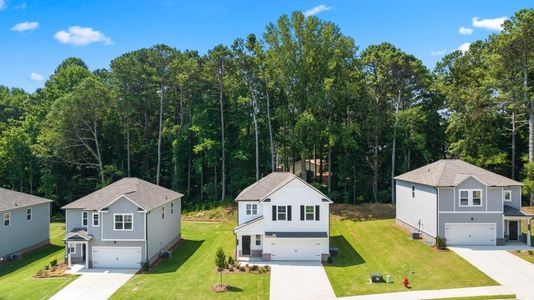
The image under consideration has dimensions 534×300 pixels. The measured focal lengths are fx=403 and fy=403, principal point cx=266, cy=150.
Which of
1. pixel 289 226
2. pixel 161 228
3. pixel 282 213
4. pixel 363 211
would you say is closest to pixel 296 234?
pixel 289 226

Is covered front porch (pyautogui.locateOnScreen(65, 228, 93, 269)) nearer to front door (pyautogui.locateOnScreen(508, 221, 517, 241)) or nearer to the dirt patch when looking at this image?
the dirt patch

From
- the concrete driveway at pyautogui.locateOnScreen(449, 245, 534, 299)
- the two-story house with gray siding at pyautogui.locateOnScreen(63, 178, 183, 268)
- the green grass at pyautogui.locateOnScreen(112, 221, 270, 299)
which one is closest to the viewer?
the concrete driveway at pyautogui.locateOnScreen(449, 245, 534, 299)

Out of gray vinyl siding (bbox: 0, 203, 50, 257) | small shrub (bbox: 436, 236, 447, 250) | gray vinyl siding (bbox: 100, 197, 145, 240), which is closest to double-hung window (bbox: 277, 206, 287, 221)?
gray vinyl siding (bbox: 100, 197, 145, 240)

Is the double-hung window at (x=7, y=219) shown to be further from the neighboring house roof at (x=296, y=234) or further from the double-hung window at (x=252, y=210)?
the neighboring house roof at (x=296, y=234)

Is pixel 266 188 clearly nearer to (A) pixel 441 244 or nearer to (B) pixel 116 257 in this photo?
(B) pixel 116 257

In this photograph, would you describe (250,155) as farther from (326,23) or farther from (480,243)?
(480,243)

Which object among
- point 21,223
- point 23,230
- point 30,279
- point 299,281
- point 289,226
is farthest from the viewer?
point 23,230
